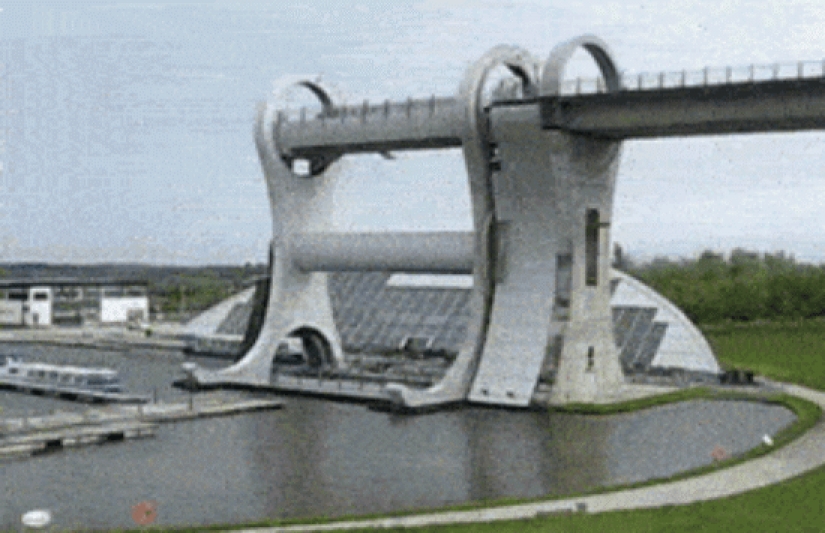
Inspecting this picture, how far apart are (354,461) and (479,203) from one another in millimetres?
14867

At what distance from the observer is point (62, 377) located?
47.9m

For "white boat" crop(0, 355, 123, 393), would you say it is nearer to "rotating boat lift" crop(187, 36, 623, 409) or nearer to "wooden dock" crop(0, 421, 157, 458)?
"wooden dock" crop(0, 421, 157, 458)

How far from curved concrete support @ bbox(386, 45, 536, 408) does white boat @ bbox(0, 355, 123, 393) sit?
40.6 ft

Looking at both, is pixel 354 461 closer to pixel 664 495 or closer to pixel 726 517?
pixel 664 495

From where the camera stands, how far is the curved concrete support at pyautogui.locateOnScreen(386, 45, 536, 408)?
138 ft

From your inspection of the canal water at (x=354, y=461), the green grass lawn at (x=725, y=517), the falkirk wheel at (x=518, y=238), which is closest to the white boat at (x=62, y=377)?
the canal water at (x=354, y=461)

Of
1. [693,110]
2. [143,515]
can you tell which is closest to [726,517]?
[143,515]

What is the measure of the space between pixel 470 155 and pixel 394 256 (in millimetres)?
5817

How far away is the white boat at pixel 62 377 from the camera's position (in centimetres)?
4584

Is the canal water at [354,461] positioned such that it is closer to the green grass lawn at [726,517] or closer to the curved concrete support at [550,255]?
the curved concrete support at [550,255]

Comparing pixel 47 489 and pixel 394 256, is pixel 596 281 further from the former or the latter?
pixel 47 489

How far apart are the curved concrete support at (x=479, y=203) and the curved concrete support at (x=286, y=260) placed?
9.31 m

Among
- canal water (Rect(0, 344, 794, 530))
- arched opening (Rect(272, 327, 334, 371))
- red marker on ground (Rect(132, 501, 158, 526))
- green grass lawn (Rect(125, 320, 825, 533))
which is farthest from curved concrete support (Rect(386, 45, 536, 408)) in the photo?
red marker on ground (Rect(132, 501, 158, 526))

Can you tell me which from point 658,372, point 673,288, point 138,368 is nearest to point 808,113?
point 658,372
